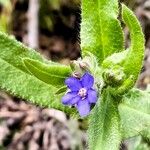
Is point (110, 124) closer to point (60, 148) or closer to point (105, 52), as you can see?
point (105, 52)

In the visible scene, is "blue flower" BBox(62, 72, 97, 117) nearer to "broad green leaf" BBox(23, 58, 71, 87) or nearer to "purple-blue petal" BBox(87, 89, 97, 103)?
"purple-blue petal" BBox(87, 89, 97, 103)

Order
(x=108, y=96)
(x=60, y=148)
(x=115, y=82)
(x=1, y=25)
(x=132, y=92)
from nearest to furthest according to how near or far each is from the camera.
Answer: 1. (x=115, y=82)
2. (x=108, y=96)
3. (x=132, y=92)
4. (x=60, y=148)
5. (x=1, y=25)

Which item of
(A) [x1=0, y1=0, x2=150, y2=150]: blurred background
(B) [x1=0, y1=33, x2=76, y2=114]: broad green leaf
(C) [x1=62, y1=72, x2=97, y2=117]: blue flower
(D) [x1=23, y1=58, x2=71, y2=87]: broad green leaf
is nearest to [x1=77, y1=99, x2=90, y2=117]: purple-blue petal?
(C) [x1=62, y1=72, x2=97, y2=117]: blue flower

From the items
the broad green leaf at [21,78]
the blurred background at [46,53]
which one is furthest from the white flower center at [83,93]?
the blurred background at [46,53]

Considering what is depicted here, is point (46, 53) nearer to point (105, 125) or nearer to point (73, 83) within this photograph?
point (105, 125)

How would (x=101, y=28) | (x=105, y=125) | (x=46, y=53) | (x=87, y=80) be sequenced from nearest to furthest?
(x=87, y=80), (x=105, y=125), (x=101, y=28), (x=46, y=53)

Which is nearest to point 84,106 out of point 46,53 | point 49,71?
point 49,71

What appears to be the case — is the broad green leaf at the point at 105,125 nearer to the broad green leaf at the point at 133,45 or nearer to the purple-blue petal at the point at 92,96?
the broad green leaf at the point at 133,45

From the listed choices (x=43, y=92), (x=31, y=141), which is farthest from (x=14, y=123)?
(x=43, y=92)
